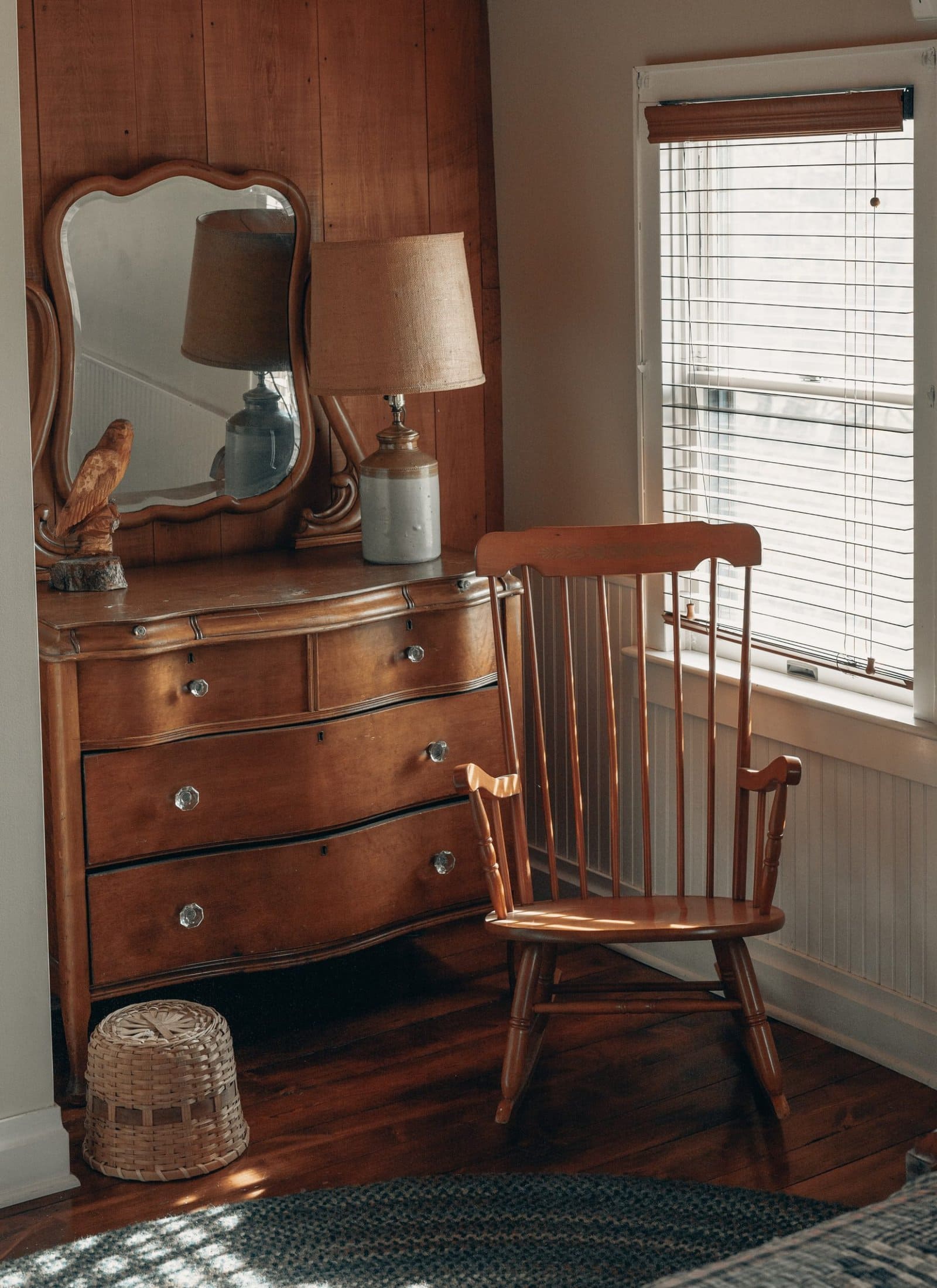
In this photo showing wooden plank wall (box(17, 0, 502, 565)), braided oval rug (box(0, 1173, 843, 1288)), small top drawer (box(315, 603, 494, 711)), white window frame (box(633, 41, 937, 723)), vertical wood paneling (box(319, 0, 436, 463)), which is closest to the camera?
braided oval rug (box(0, 1173, 843, 1288))

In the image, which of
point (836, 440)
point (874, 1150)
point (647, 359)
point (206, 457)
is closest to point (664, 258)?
point (647, 359)

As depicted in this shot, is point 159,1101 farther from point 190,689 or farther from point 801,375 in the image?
point 801,375

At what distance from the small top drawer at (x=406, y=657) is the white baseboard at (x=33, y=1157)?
3.10ft

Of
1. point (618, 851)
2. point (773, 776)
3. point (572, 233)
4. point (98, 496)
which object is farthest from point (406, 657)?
point (572, 233)

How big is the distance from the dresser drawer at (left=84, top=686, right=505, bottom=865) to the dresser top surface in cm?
26

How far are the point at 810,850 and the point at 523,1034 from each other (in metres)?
0.74

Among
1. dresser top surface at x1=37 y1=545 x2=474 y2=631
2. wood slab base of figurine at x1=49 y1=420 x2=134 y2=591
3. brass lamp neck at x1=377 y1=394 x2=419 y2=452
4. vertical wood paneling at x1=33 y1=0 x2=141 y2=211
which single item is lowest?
dresser top surface at x1=37 y1=545 x2=474 y2=631

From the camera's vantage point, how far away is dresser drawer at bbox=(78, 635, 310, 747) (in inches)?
113

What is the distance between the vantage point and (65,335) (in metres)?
3.22

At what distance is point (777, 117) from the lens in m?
2.93

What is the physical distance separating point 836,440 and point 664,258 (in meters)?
0.61

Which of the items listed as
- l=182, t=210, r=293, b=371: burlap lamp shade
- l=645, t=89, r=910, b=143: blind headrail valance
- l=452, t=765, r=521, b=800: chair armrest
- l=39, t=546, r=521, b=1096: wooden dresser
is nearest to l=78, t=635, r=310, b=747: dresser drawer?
l=39, t=546, r=521, b=1096: wooden dresser

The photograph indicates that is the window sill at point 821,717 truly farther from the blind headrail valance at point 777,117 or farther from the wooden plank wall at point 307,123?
the blind headrail valance at point 777,117

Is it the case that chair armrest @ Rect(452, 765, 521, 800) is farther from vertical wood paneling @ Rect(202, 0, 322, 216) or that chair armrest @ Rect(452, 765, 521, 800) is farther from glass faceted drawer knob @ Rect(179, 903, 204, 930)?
vertical wood paneling @ Rect(202, 0, 322, 216)
